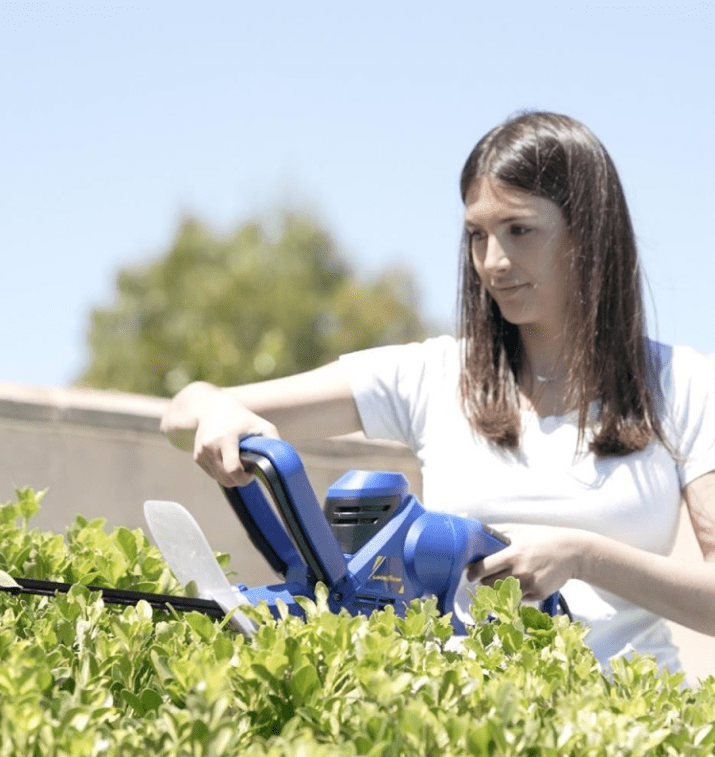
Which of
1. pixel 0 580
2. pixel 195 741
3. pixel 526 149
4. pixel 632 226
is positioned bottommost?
pixel 0 580

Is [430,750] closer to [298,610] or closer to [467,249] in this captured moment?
[298,610]

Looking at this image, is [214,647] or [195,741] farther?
[214,647]

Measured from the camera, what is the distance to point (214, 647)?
1.48m

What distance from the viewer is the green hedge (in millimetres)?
1274

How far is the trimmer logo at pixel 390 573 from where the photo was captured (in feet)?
6.97

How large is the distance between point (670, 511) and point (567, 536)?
53cm

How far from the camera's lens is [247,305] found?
29.2 metres

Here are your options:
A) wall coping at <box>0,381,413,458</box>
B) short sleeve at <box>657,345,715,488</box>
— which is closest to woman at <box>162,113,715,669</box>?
short sleeve at <box>657,345,715,488</box>

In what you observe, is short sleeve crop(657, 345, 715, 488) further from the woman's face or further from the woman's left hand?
the woman's left hand

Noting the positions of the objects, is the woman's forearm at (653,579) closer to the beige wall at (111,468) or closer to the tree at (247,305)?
the beige wall at (111,468)

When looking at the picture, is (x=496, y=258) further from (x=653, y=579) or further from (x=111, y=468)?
(x=111, y=468)

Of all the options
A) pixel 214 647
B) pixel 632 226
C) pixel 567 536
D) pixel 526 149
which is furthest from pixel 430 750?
pixel 632 226

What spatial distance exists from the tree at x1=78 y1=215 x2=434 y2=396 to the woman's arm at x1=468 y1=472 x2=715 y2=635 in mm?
23971

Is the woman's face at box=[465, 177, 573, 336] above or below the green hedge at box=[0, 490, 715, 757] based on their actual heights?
above
